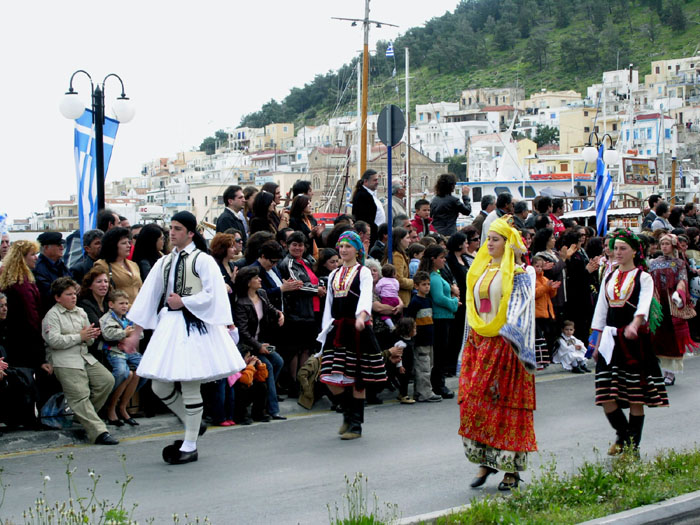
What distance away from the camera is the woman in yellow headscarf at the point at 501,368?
23.1 feet

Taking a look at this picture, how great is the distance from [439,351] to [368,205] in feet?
11.0

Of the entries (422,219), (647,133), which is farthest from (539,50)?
(422,219)

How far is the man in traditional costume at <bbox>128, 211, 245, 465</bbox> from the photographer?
7.84m

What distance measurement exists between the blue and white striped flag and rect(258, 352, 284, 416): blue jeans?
11.8ft

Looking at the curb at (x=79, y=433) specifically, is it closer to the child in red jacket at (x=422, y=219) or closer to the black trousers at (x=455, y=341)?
the black trousers at (x=455, y=341)

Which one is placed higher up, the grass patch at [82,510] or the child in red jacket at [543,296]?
the child in red jacket at [543,296]

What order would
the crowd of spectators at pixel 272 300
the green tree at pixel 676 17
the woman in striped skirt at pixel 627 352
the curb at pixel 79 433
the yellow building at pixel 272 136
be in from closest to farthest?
the woman in striped skirt at pixel 627 352 → the curb at pixel 79 433 → the crowd of spectators at pixel 272 300 → the green tree at pixel 676 17 → the yellow building at pixel 272 136

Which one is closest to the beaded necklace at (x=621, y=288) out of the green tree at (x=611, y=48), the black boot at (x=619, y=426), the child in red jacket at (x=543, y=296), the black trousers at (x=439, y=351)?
the black boot at (x=619, y=426)

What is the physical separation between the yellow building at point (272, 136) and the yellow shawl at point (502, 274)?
183 meters

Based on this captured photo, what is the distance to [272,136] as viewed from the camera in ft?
643

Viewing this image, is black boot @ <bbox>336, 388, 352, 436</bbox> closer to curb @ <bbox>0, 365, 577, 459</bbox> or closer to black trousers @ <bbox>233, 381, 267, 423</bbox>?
black trousers @ <bbox>233, 381, 267, 423</bbox>

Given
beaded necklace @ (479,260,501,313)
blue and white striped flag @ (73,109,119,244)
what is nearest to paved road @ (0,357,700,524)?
beaded necklace @ (479,260,501,313)

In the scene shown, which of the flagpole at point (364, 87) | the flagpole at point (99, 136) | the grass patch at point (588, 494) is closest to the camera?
the grass patch at point (588, 494)

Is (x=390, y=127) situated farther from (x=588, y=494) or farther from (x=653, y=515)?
(x=653, y=515)
